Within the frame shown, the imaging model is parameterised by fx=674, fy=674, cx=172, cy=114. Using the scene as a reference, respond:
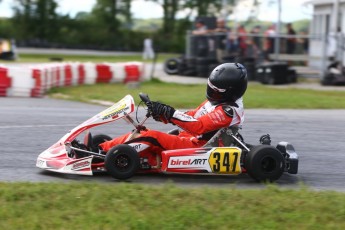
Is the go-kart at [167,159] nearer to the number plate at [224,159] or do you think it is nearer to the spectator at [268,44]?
the number plate at [224,159]

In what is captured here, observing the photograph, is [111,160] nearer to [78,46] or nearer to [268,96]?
[268,96]

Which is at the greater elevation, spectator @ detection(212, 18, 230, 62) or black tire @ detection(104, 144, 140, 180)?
spectator @ detection(212, 18, 230, 62)

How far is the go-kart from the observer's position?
19.7 ft

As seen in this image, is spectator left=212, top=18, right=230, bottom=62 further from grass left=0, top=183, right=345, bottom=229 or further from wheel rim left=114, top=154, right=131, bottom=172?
grass left=0, top=183, right=345, bottom=229

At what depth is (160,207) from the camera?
16.0ft

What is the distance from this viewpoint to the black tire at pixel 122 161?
19.6 ft

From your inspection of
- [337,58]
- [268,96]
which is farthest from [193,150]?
[337,58]

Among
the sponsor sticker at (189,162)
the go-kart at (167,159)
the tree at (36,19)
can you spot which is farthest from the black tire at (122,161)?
the tree at (36,19)

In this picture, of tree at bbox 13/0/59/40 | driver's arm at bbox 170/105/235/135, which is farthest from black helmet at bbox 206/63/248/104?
tree at bbox 13/0/59/40

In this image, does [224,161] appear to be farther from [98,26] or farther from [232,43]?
[98,26]

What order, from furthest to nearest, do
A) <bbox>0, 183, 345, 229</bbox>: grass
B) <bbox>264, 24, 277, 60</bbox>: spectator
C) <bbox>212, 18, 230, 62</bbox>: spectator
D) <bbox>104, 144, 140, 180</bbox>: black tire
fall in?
1. <bbox>212, 18, 230, 62</bbox>: spectator
2. <bbox>264, 24, 277, 60</bbox>: spectator
3. <bbox>104, 144, 140, 180</bbox>: black tire
4. <bbox>0, 183, 345, 229</bbox>: grass

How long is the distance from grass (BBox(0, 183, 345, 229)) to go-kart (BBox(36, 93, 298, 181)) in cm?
59

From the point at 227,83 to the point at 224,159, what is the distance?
70cm

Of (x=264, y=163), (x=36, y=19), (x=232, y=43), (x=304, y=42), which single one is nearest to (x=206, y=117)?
(x=264, y=163)
